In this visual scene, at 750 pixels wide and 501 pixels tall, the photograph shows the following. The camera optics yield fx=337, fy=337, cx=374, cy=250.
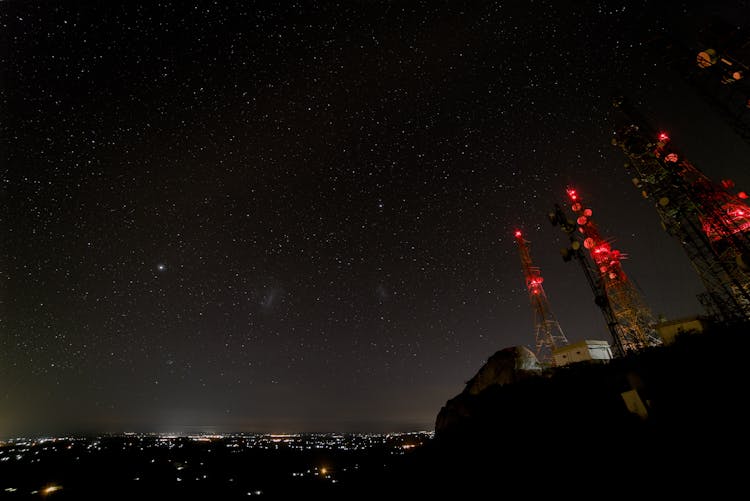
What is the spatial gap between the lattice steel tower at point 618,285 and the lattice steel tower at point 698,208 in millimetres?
11478

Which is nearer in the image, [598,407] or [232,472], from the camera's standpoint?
[598,407]

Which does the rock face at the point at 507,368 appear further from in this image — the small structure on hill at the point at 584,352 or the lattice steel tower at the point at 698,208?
the lattice steel tower at the point at 698,208

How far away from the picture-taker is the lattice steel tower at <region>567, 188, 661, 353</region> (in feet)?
151

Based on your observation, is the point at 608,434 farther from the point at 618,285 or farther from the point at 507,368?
the point at 618,285

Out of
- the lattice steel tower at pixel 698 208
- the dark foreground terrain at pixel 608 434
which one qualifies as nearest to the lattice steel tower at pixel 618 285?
the lattice steel tower at pixel 698 208

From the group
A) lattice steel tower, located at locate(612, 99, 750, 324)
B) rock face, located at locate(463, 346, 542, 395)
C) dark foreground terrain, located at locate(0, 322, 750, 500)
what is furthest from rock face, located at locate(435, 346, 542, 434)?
lattice steel tower, located at locate(612, 99, 750, 324)

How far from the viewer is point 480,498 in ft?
53.7

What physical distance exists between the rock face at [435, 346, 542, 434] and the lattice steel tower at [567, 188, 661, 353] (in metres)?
20.7

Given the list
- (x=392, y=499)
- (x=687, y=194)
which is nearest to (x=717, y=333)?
(x=687, y=194)

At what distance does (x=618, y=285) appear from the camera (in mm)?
48688

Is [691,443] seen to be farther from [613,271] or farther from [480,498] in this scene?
[613,271]

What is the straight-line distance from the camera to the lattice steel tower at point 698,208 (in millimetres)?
29016

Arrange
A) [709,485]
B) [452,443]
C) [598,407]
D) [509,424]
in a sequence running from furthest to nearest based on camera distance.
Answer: [452,443]
[509,424]
[598,407]
[709,485]

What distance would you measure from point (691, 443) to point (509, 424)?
12.9 m
